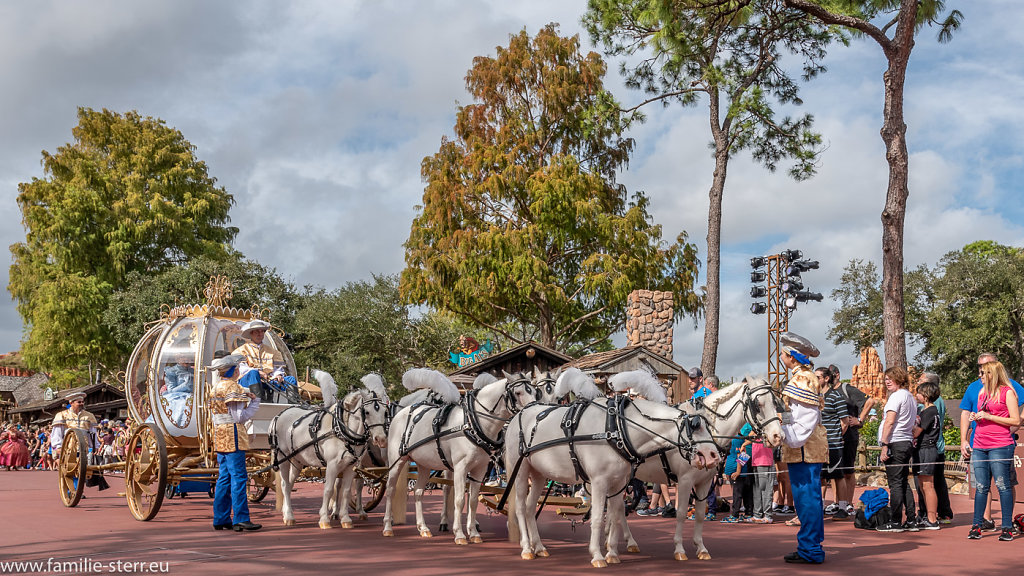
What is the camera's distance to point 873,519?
403 inches

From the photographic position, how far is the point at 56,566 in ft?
23.6

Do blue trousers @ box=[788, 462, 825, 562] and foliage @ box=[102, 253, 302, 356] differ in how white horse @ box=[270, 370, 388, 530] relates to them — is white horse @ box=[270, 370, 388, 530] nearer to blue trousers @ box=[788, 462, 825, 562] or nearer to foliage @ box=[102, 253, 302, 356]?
blue trousers @ box=[788, 462, 825, 562]

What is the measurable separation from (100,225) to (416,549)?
114 ft

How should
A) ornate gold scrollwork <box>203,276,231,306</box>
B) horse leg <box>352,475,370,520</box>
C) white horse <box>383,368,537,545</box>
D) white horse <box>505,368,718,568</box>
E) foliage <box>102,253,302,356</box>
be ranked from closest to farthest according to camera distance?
white horse <box>505,368,718,568</box> → white horse <box>383,368,537,545</box> → horse leg <box>352,475,370,520</box> → ornate gold scrollwork <box>203,276,231,306</box> → foliage <box>102,253,302,356</box>

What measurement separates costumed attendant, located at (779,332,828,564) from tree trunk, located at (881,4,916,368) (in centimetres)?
815

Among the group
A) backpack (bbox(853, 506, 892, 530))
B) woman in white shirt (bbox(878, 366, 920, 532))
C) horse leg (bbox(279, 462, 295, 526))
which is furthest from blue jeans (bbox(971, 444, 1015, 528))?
horse leg (bbox(279, 462, 295, 526))

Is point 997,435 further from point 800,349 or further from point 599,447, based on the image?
point 599,447

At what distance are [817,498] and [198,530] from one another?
264 inches

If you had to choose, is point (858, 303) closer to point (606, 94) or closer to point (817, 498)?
point (606, 94)

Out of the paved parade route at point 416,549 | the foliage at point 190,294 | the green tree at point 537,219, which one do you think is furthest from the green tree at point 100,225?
the paved parade route at point 416,549

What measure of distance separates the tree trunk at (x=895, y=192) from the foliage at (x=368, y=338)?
21.8 meters

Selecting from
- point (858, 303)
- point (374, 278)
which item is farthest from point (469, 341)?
point (858, 303)

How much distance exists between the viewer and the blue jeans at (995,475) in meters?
8.85

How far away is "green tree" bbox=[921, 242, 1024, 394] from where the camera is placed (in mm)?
39656
